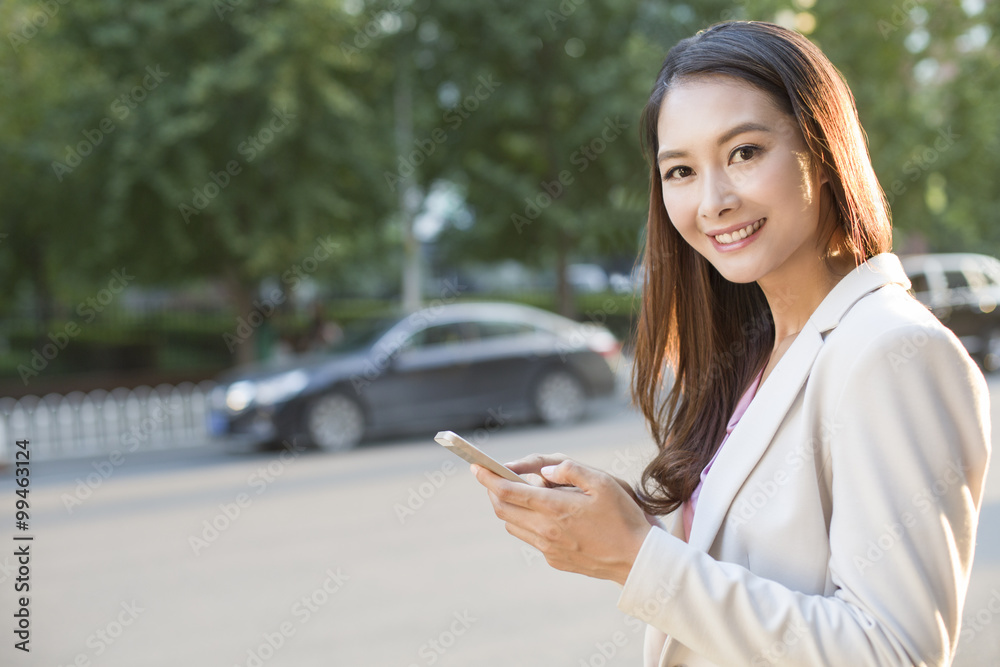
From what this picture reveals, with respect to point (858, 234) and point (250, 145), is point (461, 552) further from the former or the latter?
point (250, 145)

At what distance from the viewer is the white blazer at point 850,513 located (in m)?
1.04

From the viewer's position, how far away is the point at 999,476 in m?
7.70

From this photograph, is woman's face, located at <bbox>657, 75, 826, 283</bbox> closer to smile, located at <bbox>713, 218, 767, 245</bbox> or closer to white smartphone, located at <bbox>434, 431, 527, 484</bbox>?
smile, located at <bbox>713, 218, 767, 245</bbox>

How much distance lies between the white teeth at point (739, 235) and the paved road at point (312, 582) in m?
3.16

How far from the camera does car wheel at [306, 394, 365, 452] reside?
9938 mm

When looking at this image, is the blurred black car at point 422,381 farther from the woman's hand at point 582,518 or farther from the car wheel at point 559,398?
the woman's hand at point 582,518

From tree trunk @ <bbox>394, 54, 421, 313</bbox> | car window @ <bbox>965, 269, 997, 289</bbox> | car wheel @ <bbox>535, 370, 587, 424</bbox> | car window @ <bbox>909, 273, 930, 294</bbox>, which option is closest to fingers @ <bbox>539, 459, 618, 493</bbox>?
car wheel @ <bbox>535, 370, 587, 424</bbox>

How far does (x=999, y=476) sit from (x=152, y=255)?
11.8 m

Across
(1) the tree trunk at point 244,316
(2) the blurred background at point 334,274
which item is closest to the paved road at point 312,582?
(2) the blurred background at point 334,274

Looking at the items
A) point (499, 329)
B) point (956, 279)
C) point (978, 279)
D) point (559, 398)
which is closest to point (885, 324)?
point (499, 329)

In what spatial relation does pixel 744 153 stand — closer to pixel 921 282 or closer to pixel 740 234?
pixel 740 234

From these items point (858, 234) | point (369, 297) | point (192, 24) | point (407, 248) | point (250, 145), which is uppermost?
point (192, 24)

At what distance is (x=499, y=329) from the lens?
11.0 metres

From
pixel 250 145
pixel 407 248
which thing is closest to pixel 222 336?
pixel 407 248
